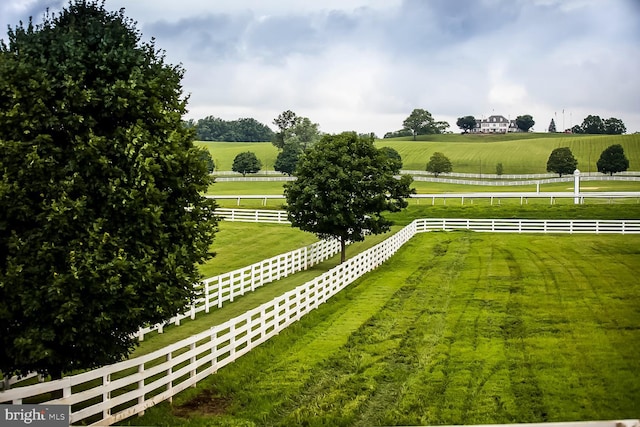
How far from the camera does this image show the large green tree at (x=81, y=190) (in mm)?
10422

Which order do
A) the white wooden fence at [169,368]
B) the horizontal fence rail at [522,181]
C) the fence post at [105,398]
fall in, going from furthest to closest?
the horizontal fence rail at [522,181] → the fence post at [105,398] → the white wooden fence at [169,368]

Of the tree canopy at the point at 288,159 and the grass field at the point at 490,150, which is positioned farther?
the tree canopy at the point at 288,159

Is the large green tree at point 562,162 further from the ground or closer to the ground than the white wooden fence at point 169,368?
further from the ground

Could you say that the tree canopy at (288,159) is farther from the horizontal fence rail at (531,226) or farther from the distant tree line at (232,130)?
the horizontal fence rail at (531,226)

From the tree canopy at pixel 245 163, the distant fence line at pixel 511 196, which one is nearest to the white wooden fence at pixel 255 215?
the distant fence line at pixel 511 196

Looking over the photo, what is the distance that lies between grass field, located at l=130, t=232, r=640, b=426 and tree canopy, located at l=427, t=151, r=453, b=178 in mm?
49322

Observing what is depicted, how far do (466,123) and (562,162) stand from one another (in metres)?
34.6

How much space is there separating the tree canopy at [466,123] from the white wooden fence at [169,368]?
72.8 m

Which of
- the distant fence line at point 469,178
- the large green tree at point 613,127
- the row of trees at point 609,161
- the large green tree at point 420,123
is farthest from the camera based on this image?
the large green tree at point 420,123

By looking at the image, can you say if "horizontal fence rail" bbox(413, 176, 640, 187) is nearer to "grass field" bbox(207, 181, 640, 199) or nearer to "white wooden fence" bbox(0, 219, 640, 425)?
"grass field" bbox(207, 181, 640, 199)

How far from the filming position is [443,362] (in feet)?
46.2

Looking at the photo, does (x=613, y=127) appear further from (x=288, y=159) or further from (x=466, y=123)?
(x=466, y=123)

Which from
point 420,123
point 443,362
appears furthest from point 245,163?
point 443,362

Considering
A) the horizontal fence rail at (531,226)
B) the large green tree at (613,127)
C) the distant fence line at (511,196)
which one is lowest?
the horizontal fence rail at (531,226)
